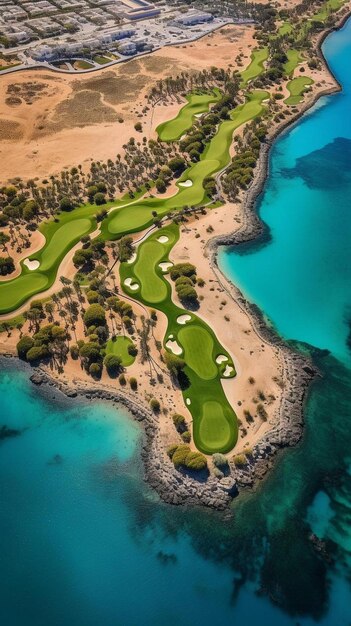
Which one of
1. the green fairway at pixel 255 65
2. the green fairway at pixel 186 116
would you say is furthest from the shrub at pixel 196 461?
the green fairway at pixel 255 65

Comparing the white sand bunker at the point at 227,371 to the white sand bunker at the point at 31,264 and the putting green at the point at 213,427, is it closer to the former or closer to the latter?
the putting green at the point at 213,427

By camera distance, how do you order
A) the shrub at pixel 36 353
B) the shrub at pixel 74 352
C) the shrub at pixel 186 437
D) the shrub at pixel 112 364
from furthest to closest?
the shrub at pixel 74 352 < the shrub at pixel 36 353 < the shrub at pixel 112 364 < the shrub at pixel 186 437

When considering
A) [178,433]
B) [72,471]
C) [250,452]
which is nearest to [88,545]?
[72,471]

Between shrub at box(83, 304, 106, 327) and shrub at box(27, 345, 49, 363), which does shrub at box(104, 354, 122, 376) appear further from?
shrub at box(27, 345, 49, 363)

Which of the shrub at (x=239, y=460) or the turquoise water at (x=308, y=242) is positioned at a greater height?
the turquoise water at (x=308, y=242)

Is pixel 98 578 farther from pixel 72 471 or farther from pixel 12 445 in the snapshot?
pixel 12 445

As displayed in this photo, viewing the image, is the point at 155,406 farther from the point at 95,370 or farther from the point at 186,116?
the point at 186,116
